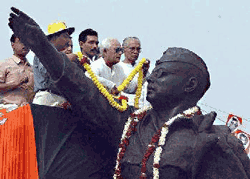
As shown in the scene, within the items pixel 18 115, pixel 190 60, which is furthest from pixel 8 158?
pixel 190 60

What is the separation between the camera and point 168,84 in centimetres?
305

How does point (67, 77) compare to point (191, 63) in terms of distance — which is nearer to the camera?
point (67, 77)

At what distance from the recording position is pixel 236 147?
2947mm

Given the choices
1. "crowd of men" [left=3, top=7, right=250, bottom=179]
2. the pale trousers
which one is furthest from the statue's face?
the pale trousers

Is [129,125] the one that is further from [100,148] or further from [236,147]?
[236,147]

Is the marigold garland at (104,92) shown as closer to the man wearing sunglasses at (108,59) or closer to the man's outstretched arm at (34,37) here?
the man's outstretched arm at (34,37)

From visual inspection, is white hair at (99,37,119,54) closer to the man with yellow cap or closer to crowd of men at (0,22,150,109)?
crowd of men at (0,22,150,109)

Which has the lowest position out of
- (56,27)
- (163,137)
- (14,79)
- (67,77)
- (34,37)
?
(163,137)

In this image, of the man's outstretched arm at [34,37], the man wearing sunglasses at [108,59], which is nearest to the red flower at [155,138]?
the man's outstretched arm at [34,37]

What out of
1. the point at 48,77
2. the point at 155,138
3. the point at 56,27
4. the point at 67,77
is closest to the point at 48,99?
the point at 48,77

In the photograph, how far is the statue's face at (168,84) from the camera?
120 inches

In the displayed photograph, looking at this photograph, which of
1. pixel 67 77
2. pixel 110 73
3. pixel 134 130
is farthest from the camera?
pixel 110 73

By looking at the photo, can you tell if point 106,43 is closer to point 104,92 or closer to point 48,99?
point 48,99

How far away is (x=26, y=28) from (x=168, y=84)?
1.12 meters
